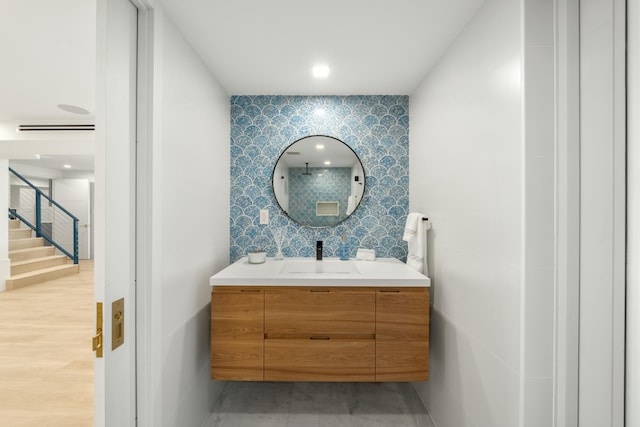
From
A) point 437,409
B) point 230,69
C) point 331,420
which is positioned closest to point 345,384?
point 331,420

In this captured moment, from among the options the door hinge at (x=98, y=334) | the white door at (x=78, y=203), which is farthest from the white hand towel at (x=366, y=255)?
the white door at (x=78, y=203)

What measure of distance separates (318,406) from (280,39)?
2.38 meters

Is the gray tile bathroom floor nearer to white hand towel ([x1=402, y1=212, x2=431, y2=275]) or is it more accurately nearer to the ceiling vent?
white hand towel ([x1=402, y1=212, x2=431, y2=275])

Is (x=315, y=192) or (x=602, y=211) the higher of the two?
(x=315, y=192)

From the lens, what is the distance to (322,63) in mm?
2037

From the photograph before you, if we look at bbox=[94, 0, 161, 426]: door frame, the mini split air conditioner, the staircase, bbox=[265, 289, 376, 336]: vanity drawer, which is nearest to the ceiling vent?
the mini split air conditioner

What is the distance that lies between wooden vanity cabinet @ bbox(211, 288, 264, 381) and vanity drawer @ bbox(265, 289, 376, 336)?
9 centimetres

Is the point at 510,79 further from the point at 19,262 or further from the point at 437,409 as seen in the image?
the point at 19,262

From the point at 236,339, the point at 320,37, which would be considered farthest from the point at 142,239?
the point at 320,37

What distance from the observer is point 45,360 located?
8.63ft

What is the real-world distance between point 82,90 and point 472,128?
3.60 metres

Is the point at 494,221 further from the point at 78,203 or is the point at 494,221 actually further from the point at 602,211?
the point at 78,203

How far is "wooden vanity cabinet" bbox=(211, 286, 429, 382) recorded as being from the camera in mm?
1830

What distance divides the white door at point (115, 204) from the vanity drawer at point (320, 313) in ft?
2.44
